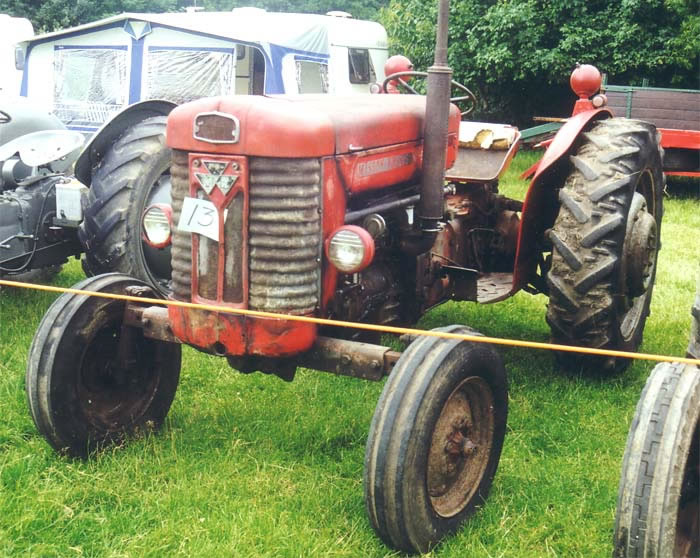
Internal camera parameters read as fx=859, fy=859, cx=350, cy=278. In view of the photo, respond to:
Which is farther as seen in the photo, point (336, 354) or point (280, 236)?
point (336, 354)

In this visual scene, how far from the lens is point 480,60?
1398 cm

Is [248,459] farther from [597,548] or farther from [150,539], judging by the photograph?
[597,548]

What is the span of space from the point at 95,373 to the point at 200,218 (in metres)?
0.96

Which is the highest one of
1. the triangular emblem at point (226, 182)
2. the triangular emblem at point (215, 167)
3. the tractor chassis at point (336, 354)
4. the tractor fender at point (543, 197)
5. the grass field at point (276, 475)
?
the triangular emblem at point (215, 167)

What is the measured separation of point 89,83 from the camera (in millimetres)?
9906

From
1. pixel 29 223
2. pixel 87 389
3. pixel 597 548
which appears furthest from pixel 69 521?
pixel 29 223

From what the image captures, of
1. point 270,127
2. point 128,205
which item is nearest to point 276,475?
point 270,127

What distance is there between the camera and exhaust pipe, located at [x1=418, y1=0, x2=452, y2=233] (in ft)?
10.9

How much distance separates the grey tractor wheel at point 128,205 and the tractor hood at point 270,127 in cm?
137

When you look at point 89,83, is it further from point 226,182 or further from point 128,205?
point 226,182

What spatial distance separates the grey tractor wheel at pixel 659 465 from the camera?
2.27 metres

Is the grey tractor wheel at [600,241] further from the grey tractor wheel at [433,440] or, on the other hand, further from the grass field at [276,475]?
the grey tractor wheel at [433,440]

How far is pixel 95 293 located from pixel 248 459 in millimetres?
915

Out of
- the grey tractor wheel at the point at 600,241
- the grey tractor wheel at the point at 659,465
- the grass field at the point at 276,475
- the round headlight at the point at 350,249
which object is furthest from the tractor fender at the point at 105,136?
the grey tractor wheel at the point at 659,465
